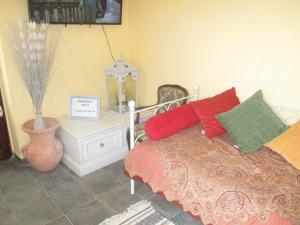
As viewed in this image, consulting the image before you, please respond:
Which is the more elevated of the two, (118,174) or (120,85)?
(120,85)

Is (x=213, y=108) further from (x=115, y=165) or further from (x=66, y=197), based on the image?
(x=66, y=197)

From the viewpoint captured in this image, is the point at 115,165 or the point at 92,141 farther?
the point at 115,165

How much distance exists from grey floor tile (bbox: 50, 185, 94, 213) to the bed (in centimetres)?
47

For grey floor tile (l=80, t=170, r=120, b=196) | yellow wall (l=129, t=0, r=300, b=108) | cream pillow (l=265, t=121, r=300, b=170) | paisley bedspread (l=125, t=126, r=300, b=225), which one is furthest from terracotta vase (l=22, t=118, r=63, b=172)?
cream pillow (l=265, t=121, r=300, b=170)

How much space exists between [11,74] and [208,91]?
1.91 meters

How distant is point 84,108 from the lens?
2738 millimetres

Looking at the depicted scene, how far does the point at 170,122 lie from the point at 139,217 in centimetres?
78

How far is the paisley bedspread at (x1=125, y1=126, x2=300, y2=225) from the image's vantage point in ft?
4.51

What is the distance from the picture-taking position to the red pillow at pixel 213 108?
82.3 inches

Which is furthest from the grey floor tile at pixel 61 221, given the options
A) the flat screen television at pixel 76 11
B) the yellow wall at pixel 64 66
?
the flat screen television at pixel 76 11

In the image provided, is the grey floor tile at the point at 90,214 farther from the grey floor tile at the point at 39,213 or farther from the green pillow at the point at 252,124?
the green pillow at the point at 252,124

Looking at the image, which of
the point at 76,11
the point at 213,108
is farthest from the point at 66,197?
the point at 76,11

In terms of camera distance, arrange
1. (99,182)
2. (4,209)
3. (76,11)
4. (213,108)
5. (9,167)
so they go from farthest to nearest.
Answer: (9,167), (76,11), (99,182), (213,108), (4,209)

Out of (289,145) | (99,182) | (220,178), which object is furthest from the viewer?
(99,182)
